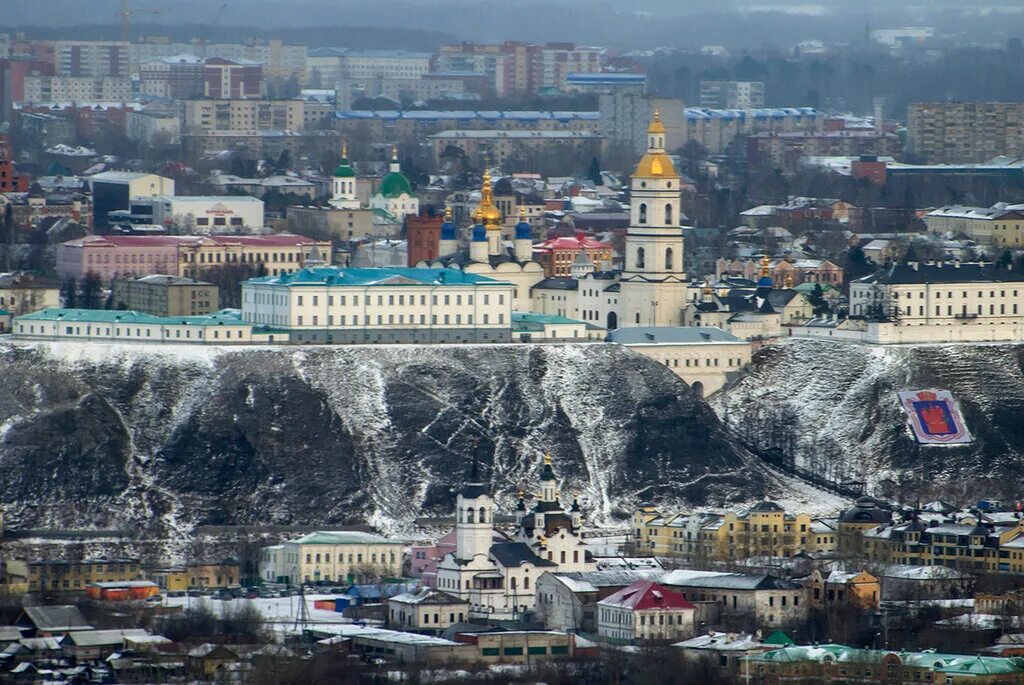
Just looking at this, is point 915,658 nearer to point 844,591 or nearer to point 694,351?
point 844,591

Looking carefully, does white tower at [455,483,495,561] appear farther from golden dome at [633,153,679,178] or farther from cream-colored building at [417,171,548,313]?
golden dome at [633,153,679,178]

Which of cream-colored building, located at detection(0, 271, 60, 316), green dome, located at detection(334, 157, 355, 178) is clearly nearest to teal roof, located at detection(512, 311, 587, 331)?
cream-colored building, located at detection(0, 271, 60, 316)

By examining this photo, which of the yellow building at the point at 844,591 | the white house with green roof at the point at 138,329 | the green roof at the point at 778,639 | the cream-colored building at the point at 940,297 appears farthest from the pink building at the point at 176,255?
the green roof at the point at 778,639

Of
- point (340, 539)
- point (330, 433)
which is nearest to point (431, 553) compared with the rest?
point (340, 539)

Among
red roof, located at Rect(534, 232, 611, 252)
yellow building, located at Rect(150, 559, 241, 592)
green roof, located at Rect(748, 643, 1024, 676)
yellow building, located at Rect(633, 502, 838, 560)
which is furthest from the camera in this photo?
red roof, located at Rect(534, 232, 611, 252)

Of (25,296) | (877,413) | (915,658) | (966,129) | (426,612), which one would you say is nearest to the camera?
(915,658)
